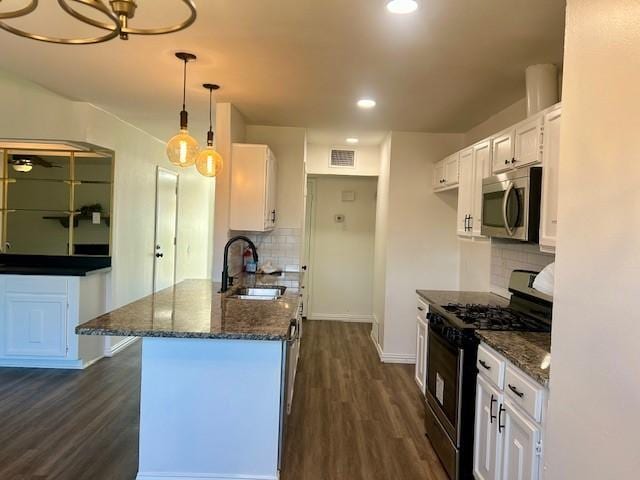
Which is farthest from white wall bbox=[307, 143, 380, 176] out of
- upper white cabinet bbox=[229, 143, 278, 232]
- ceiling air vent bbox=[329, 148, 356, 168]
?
upper white cabinet bbox=[229, 143, 278, 232]

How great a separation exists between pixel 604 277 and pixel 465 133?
3.77 metres

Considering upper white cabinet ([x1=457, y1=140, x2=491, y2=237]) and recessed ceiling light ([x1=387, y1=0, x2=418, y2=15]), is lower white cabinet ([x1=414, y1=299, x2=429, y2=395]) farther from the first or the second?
recessed ceiling light ([x1=387, y1=0, x2=418, y2=15])

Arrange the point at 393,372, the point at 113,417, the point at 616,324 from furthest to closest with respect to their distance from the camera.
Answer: the point at 393,372, the point at 113,417, the point at 616,324

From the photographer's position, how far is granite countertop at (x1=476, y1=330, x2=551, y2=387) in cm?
179

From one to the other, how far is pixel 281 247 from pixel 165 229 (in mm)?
2038

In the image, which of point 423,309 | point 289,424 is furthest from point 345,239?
point 289,424

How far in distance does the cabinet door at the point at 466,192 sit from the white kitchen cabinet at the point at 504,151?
45 cm

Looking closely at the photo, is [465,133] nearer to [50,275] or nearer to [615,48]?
[615,48]

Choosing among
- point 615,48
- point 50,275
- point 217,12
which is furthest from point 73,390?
point 615,48

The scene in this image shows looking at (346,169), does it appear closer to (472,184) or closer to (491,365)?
(472,184)

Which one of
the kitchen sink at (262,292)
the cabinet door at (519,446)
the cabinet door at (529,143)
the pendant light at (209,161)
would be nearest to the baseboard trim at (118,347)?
the kitchen sink at (262,292)

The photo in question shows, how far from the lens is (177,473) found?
7.64 feet

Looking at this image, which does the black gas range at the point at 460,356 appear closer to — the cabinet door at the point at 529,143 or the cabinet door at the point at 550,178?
the cabinet door at the point at 550,178

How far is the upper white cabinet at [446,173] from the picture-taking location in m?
3.97
